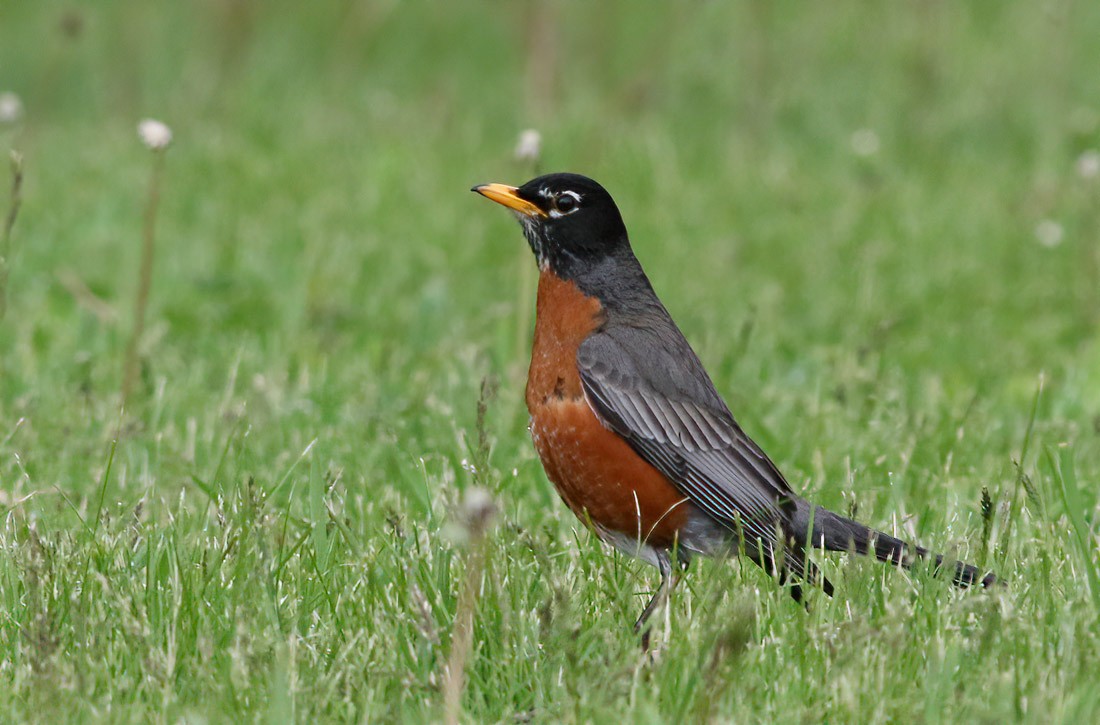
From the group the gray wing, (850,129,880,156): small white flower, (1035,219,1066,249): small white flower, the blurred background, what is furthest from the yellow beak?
(850,129,880,156): small white flower

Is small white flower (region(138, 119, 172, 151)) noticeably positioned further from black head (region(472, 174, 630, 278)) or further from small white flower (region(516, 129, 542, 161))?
small white flower (region(516, 129, 542, 161))

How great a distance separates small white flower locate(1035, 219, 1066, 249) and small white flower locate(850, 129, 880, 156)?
168 cm

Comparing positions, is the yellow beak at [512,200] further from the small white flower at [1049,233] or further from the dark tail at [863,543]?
the small white flower at [1049,233]

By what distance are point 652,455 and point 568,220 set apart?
785 mm

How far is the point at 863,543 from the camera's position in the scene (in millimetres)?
3689

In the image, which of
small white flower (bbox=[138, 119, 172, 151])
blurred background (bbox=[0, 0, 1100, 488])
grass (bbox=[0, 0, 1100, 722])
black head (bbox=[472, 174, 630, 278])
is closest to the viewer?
grass (bbox=[0, 0, 1100, 722])

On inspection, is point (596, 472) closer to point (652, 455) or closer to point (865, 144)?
point (652, 455)

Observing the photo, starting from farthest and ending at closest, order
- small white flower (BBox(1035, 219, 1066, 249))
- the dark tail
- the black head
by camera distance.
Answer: small white flower (BBox(1035, 219, 1066, 249))
the black head
the dark tail

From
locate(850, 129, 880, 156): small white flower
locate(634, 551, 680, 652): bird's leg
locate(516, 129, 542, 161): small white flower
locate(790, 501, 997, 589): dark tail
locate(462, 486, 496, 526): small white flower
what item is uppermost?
locate(516, 129, 542, 161): small white flower

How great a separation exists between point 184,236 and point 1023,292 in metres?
3.97

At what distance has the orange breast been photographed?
3.71 m

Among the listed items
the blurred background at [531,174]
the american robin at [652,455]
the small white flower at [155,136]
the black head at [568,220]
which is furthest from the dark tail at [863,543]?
the small white flower at [155,136]

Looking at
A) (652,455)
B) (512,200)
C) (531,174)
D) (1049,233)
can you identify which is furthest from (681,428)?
(1049,233)

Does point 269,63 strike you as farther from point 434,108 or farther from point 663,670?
point 663,670
